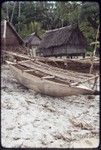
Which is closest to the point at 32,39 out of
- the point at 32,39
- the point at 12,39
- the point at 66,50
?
the point at 32,39

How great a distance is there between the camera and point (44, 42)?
26047 millimetres

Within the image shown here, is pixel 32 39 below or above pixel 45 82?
above

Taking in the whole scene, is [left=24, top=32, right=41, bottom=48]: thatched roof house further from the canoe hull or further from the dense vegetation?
the canoe hull

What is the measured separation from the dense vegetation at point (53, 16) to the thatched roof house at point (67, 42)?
2.35 m

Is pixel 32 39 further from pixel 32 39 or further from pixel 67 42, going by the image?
pixel 67 42

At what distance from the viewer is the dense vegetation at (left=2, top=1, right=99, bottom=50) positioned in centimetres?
2580

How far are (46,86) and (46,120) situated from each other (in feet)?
8.76

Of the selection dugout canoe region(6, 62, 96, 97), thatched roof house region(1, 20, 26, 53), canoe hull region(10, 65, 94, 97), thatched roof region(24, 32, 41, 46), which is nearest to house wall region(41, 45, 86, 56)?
thatched roof house region(1, 20, 26, 53)

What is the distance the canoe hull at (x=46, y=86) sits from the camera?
10252 millimetres

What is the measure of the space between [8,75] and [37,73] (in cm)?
264

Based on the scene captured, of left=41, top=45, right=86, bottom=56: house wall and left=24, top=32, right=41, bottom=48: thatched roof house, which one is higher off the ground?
left=24, top=32, right=41, bottom=48: thatched roof house

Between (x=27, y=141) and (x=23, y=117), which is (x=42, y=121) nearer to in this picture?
(x=23, y=117)

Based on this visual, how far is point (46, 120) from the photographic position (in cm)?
837

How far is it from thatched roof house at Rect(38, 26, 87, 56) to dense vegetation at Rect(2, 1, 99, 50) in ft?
7.70
